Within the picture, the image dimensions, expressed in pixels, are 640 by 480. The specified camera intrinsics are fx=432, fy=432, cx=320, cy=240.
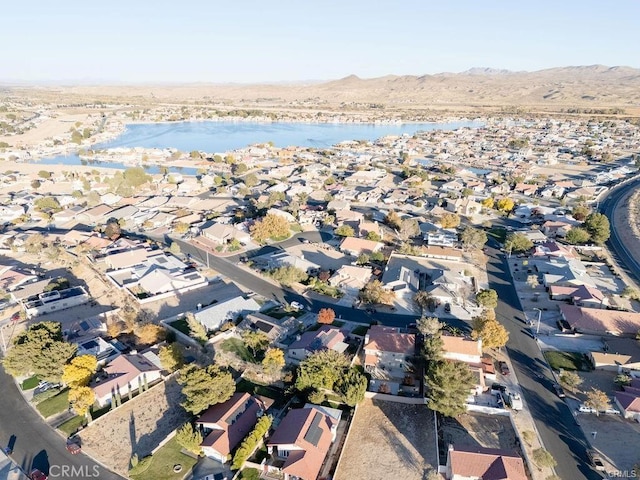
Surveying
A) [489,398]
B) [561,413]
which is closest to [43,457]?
[489,398]

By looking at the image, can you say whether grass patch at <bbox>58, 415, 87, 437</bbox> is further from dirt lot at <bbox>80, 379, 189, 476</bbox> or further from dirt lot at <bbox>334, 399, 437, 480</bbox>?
dirt lot at <bbox>334, 399, 437, 480</bbox>

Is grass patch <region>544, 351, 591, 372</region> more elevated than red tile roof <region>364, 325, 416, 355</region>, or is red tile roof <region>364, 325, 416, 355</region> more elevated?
red tile roof <region>364, 325, 416, 355</region>

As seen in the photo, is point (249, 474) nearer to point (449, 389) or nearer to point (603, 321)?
point (449, 389)

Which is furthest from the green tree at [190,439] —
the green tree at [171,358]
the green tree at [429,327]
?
the green tree at [429,327]

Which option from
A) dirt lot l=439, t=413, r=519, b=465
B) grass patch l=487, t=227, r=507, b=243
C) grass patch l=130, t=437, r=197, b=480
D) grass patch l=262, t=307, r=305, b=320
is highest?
grass patch l=487, t=227, r=507, b=243

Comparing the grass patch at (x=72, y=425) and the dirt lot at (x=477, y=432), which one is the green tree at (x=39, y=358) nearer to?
the grass patch at (x=72, y=425)

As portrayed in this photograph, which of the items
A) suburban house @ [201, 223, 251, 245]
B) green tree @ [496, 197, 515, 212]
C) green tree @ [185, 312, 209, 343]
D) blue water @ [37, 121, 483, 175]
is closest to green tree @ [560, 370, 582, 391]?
green tree @ [185, 312, 209, 343]

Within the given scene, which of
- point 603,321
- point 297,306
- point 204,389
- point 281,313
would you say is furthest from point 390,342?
point 603,321
